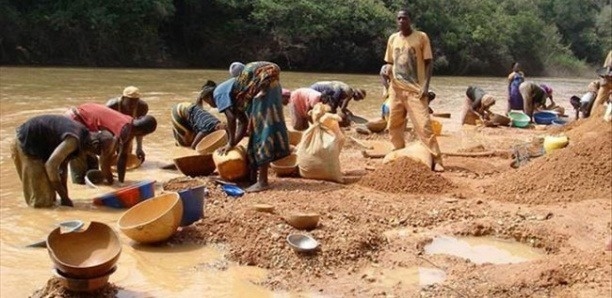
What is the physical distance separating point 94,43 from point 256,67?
26377 millimetres

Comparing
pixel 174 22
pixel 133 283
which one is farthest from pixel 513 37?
pixel 133 283

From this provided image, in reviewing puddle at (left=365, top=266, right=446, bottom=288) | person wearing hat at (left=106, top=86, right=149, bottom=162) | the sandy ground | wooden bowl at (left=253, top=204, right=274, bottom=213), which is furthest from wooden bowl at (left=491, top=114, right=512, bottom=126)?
puddle at (left=365, top=266, right=446, bottom=288)

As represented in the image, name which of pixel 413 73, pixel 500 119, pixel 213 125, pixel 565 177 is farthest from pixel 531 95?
pixel 213 125

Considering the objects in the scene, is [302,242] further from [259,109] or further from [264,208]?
[259,109]

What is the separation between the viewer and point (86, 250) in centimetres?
421

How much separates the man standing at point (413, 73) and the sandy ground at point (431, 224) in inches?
22.5

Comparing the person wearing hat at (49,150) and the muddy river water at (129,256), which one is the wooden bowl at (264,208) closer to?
the muddy river water at (129,256)

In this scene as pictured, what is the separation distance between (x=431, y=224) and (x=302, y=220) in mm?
1204

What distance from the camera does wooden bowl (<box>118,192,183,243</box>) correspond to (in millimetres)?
4918

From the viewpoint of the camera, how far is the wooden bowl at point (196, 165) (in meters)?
7.21

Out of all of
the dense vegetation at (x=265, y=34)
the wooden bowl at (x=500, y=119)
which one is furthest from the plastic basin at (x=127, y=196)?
the dense vegetation at (x=265, y=34)

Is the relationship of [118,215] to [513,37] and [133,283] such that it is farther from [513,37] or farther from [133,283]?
[513,37]

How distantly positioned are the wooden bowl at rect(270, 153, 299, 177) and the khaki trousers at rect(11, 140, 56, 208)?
2.35m

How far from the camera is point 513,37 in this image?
153 ft
